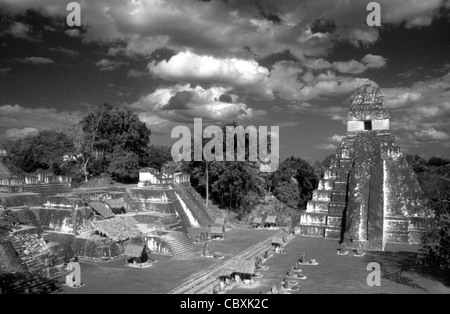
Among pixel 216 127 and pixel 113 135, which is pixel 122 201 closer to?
pixel 216 127

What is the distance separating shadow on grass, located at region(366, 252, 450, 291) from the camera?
44.7 feet

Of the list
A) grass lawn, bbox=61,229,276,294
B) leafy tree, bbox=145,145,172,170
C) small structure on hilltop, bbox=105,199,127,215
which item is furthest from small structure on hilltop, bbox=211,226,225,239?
leafy tree, bbox=145,145,172,170

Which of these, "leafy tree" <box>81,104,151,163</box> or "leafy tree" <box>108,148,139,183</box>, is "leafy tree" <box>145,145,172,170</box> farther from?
"leafy tree" <box>108,148,139,183</box>

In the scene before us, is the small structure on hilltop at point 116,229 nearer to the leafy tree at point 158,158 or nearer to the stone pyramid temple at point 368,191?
the stone pyramid temple at point 368,191

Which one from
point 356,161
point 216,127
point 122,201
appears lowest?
point 122,201

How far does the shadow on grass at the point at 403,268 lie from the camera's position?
44.7ft

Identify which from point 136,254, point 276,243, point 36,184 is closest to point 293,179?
point 276,243

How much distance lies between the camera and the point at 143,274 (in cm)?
1492

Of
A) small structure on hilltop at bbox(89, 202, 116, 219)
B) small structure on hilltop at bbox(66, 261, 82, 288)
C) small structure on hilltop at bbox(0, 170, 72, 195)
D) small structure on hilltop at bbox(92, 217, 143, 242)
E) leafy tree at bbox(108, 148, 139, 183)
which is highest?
leafy tree at bbox(108, 148, 139, 183)

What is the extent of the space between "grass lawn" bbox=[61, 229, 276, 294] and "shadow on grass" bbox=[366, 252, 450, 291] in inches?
266

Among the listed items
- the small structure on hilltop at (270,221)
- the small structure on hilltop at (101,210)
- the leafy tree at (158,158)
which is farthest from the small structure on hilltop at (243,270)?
the leafy tree at (158,158)
